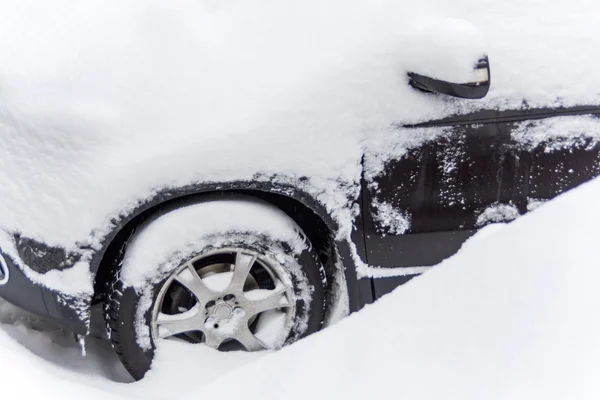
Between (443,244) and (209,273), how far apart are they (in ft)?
3.02

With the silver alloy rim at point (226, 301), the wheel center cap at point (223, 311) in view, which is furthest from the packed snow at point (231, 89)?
the wheel center cap at point (223, 311)

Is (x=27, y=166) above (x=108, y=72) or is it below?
below

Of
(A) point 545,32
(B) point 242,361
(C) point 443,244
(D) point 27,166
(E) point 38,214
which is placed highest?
(A) point 545,32

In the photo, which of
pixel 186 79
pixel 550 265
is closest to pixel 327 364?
pixel 550 265

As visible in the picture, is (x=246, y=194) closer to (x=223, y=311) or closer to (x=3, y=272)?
(x=223, y=311)

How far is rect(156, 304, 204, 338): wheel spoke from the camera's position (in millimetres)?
2471

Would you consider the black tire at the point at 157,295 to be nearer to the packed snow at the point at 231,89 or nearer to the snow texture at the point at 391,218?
the packed snow at the point at 231,89

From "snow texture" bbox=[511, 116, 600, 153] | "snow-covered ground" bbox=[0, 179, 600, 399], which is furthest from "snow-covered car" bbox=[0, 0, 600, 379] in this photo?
"snow-covered ground" bbox=[0, 179, 600, 399]

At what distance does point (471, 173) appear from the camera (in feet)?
7.89

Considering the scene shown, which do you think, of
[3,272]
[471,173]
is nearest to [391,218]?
[471,173]

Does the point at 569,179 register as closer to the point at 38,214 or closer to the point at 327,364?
the point at 327,364

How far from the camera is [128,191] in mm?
2199

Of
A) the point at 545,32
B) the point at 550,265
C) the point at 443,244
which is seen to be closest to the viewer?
the point at 550,265

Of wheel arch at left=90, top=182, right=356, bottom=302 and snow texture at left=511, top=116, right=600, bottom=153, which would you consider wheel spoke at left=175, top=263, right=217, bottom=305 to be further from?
snow texture at left=511, top=116, right=600, bottom=153
